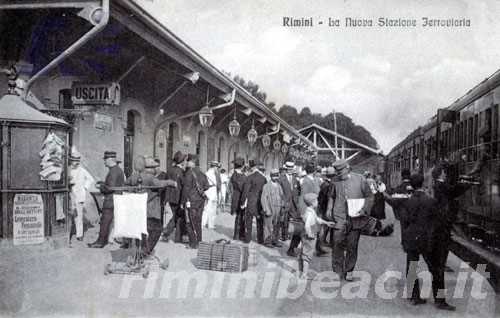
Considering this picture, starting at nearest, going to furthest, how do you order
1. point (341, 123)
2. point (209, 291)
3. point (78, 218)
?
1. point (209, 291)
2. point (78, 218)
3. point (341, 123)

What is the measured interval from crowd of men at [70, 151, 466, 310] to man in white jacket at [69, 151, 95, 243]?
2 centimetres

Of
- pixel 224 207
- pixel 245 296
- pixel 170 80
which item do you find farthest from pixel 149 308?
pixel 224 207

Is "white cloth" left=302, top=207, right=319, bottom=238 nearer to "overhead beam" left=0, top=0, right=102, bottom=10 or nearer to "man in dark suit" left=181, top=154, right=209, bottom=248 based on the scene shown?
"man in dark suit" left=181, top=154, right=209, bottom=248

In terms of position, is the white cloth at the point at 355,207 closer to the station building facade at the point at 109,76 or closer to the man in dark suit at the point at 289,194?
the man in dark suit at the point at 289,194

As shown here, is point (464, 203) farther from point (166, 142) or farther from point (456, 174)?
point (166, 142)

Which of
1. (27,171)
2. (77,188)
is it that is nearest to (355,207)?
(27,171)

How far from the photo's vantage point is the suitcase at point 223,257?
670cm

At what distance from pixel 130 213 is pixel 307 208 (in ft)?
7.76

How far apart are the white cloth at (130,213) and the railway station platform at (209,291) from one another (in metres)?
0.61

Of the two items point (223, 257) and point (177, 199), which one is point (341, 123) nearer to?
point (177, 199)

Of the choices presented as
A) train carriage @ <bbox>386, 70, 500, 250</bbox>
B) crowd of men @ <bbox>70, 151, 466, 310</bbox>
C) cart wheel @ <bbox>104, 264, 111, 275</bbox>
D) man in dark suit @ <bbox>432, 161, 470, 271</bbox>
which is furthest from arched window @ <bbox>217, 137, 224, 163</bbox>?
cart wheel @ <bbox>104, 264, 111, 275</bbox>

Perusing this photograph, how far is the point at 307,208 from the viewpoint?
6.82m

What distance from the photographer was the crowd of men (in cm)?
551

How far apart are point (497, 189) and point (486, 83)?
2.01 meters
